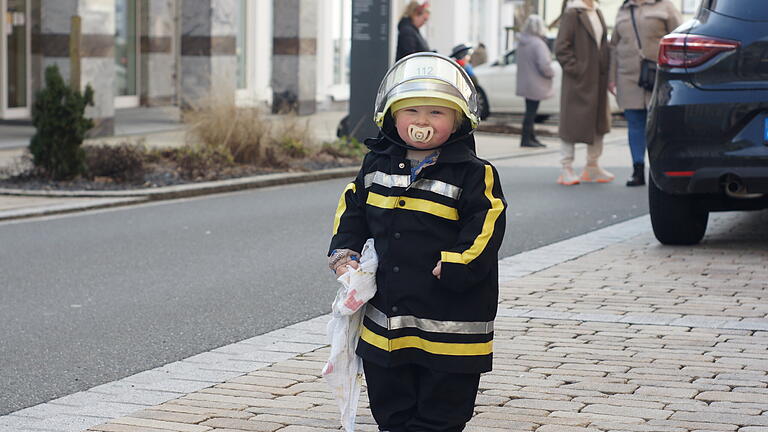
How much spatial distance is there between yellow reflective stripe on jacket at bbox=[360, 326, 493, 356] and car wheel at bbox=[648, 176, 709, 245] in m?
5.15

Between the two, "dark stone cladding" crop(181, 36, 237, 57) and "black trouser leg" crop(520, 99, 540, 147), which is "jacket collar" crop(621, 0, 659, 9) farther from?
"dark stone cladding" crop(181, 36, 237, 57)

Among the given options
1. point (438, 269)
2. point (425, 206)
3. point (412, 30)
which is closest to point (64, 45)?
point (412, 30)

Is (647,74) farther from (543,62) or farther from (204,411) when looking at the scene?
(204,411)

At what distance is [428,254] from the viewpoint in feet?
14.0

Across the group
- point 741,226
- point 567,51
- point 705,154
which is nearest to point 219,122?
point 567,51

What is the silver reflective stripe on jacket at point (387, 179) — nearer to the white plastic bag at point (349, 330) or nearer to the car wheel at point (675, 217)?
the white plastic bag at point (349, 330)

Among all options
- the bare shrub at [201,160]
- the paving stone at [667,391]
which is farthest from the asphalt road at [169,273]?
the paving stone at [667,391]

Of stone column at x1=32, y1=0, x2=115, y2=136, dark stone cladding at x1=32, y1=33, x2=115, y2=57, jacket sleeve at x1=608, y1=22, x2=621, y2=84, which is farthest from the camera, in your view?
dark stone cladding at x1=32, y1=33, x2=115, y2=57

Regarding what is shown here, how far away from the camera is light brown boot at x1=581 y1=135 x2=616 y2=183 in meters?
14.3

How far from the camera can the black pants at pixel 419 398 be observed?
14.1 feet

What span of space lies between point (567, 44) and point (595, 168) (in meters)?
1.34

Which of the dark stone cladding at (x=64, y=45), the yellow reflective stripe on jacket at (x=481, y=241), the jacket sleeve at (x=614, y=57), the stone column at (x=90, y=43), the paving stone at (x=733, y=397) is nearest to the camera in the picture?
the yellow reflective stripe on jacket at (x=481, y=241)

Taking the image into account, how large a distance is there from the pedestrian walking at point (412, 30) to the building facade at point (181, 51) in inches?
67.4

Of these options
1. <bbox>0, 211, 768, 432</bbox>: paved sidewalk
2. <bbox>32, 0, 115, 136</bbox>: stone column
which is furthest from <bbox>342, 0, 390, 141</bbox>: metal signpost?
<bbox>0, 211, 768, 432</bbox>: paved sidewalk
